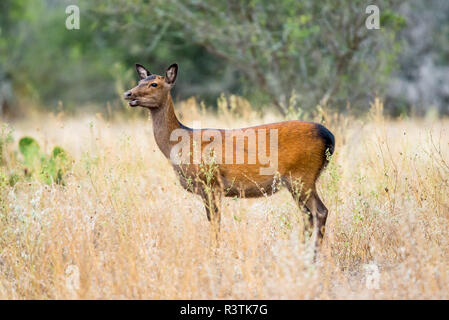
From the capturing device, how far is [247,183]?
16.3 ft

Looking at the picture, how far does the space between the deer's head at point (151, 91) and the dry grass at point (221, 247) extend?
86 centimetres

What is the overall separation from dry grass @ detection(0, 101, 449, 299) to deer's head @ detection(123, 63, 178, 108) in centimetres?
86

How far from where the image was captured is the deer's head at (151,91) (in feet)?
16.4

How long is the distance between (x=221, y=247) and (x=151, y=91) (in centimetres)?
166

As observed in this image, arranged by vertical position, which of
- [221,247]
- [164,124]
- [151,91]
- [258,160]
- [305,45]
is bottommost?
[221,247]

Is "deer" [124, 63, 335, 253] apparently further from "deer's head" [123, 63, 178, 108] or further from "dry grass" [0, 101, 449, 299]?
"dry grass" [0, 101, 449, 299]

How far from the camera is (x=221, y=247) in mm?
4457

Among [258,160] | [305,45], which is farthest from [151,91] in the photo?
[305,45]

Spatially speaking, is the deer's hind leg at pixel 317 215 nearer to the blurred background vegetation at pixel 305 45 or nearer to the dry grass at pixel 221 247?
the dry grass at pixel 221 247

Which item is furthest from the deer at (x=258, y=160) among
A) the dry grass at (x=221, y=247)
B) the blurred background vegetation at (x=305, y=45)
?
the blurred background vegetation at (x=305, y=45)

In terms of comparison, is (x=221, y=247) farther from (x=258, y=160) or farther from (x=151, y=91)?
Result: (x=151, y=91)

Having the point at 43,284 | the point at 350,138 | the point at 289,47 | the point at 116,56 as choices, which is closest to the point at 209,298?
the point at 43,284

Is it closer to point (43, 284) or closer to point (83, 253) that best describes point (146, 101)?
point (83, 253)

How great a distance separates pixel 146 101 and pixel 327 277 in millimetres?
2334
